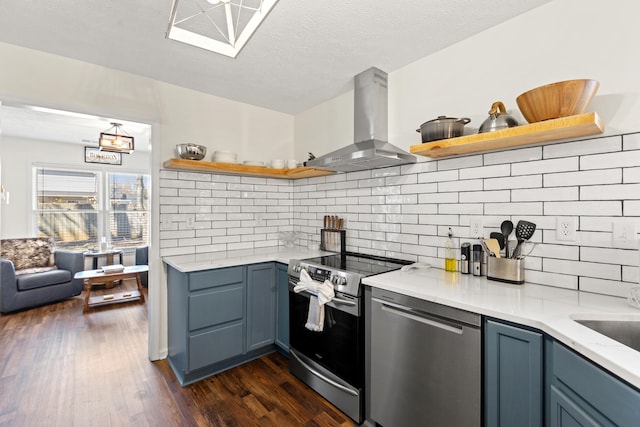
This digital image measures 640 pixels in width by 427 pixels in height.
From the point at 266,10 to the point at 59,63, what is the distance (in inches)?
79.6

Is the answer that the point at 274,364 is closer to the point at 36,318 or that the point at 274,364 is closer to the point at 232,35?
the point at 232,35

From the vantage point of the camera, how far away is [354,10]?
161 centimetres

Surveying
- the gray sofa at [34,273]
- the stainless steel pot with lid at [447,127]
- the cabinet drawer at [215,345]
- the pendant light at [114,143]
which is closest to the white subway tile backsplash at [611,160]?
the stainless steel pot with lid at [447,127]

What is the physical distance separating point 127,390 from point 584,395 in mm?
2580

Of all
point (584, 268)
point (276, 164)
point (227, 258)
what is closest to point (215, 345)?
point (227, 258)

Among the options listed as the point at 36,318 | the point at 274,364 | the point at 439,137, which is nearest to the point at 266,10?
the point at 439,137

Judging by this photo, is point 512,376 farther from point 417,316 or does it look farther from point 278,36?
point 278,36

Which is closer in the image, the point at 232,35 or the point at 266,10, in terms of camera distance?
the point at 266,10

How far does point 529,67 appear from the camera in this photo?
163 centimetres

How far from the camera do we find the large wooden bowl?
1.28 m

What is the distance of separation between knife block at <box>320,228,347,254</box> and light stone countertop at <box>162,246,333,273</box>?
0.20 feet

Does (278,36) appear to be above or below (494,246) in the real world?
above

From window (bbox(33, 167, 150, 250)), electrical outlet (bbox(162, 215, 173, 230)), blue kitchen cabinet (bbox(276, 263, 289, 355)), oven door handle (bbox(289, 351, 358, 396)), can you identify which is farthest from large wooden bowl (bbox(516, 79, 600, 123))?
window (bbox(33, 167, 150, 250))

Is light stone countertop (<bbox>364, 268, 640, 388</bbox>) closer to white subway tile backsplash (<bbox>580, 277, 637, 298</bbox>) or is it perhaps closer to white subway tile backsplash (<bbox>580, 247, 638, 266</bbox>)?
white subway tile backsplash (<bbox>580, 277, 637, 298</bbox>)
